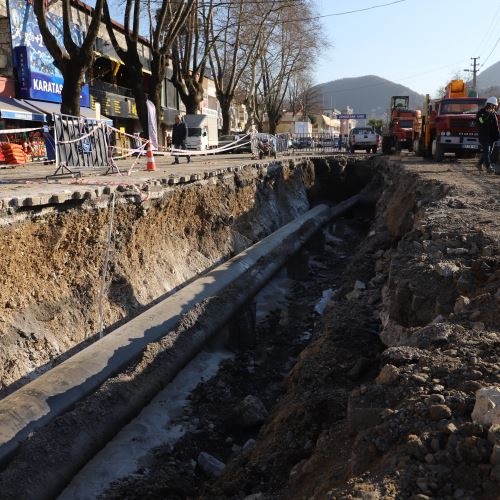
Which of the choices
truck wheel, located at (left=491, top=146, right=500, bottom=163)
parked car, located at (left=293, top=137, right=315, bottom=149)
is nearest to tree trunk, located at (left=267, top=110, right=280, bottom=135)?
parked car, located at (left=293, top=137, right=315, bottom=149)

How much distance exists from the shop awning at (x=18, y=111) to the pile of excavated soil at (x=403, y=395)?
46.4ft

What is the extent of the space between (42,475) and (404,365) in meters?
2.53

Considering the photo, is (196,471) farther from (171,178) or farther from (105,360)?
(171,178)

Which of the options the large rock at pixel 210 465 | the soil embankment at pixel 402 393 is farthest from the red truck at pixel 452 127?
the large rock at pixel 210 465

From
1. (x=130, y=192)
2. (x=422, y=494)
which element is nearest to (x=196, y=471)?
(x=422, y=494)

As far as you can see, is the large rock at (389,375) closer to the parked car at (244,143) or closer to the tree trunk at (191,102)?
the parked car at (244,143)

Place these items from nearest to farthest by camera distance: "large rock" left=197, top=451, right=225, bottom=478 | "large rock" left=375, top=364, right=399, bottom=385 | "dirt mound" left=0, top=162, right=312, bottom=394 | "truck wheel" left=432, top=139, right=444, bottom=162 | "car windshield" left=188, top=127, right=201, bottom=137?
"large rock" left=375, top=364, right=399, bottom=385, "large rock" left=197, top=451, right=225, bottom=478, "dirt mound" left=0, top=162, right=312, bottom=394, "truck wheel" left=432, top=139, right=444, bottom=162, "car windshield" left=188, top=127, right=201, bottom=137

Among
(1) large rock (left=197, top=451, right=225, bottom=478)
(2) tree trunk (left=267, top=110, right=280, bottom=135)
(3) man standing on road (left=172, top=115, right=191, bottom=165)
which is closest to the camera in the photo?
(1) large rock (left=197, top=451, right=225, bottom=478)

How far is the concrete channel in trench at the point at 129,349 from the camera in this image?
4.04 m

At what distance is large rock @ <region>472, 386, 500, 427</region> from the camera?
242cm

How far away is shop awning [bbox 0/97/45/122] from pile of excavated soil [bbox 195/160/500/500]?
14.1 metres

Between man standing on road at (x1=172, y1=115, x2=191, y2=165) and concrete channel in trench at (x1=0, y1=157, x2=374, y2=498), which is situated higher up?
man standing on road at (x1=172, y1=115, x2=191, y2=165)

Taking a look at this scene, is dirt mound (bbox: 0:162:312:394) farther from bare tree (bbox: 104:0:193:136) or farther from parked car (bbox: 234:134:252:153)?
parked car (bbox: 234:134:252:153)

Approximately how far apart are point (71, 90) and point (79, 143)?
166 inches
